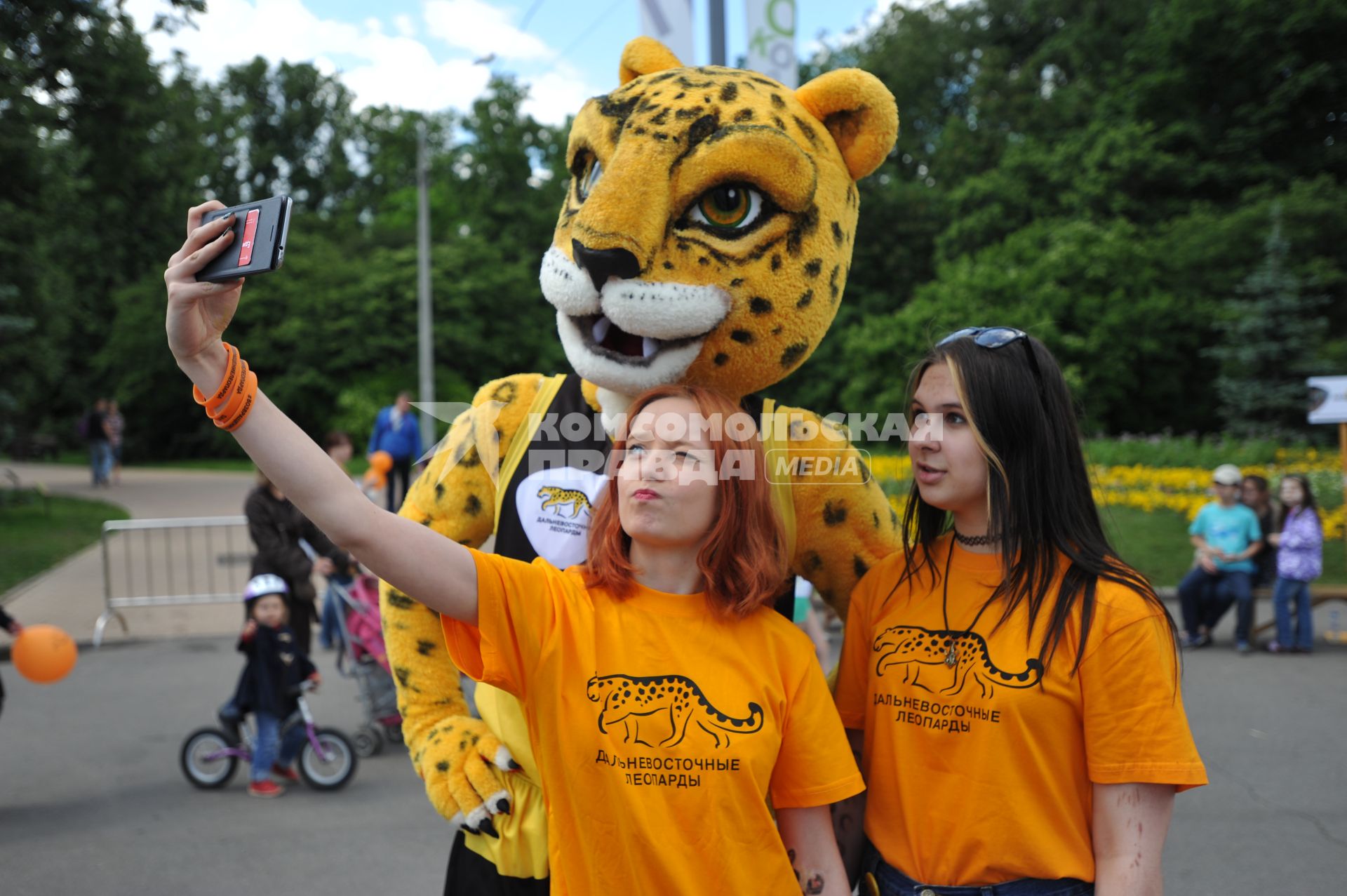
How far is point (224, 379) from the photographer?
154cm

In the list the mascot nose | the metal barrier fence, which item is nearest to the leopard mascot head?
the mascot nose

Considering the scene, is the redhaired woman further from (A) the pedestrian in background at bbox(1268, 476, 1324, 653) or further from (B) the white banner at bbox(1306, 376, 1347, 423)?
(B) the white banner at bbox(1306, 376, 1347, 423)

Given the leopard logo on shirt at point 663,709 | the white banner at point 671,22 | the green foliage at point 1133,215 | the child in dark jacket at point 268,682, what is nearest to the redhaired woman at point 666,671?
the leopard logo on shirt at point 663,709

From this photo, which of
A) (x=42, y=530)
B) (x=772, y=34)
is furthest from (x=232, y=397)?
(x=42, y=530)

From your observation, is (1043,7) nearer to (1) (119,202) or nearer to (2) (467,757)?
(1) (119,202)

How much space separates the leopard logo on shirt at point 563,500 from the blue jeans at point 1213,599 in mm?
8238

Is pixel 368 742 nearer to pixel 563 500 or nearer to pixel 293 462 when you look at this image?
pixel 563 500

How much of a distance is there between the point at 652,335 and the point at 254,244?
812mm

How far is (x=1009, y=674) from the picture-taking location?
6.00ft

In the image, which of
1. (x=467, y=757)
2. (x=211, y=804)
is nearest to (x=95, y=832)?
(x=211, y=804)

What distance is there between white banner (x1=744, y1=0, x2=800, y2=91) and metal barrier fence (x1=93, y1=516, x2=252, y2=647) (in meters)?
6.10

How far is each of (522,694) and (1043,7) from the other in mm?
34511

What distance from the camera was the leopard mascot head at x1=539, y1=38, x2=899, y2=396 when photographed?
2051 millimetres

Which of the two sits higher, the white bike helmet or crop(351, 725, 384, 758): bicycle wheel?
the white bike helmet
